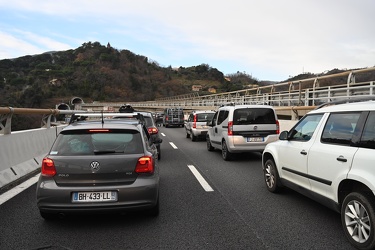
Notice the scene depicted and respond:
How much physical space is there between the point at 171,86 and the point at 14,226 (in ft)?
585

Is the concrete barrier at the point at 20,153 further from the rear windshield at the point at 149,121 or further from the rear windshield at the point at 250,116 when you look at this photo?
the rear windshield at the point at 250,116

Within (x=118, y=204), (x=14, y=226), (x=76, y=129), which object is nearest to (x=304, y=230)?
(x=118, y=204)

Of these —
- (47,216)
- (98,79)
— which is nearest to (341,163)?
(47,216)

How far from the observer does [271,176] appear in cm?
623

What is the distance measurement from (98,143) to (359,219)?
3.31 metres

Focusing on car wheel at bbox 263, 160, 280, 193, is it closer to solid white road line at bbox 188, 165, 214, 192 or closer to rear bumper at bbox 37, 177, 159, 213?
solid white road line at bbox 188, 165, 214, 192

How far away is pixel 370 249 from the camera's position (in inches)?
134

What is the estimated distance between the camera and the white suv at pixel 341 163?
139 inches

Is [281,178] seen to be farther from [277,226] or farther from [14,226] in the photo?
[14,226]

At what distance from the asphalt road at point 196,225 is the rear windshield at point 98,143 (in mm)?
988

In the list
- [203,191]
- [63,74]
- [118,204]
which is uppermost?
[63,74]

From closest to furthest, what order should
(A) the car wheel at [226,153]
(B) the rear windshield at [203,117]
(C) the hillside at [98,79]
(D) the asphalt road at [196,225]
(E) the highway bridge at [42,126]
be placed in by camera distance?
(D) the asphalt road at [196,225], (E) the highway bridge at [42,126], (A) the car wheel at [226,153], (B) the rear windshield at [203,117], (C) the hillside at [98,79]

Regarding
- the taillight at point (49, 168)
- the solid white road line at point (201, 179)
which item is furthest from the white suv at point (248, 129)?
the taillight at point (49, 168)

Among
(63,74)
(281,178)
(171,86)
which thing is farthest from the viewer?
(171,86)
